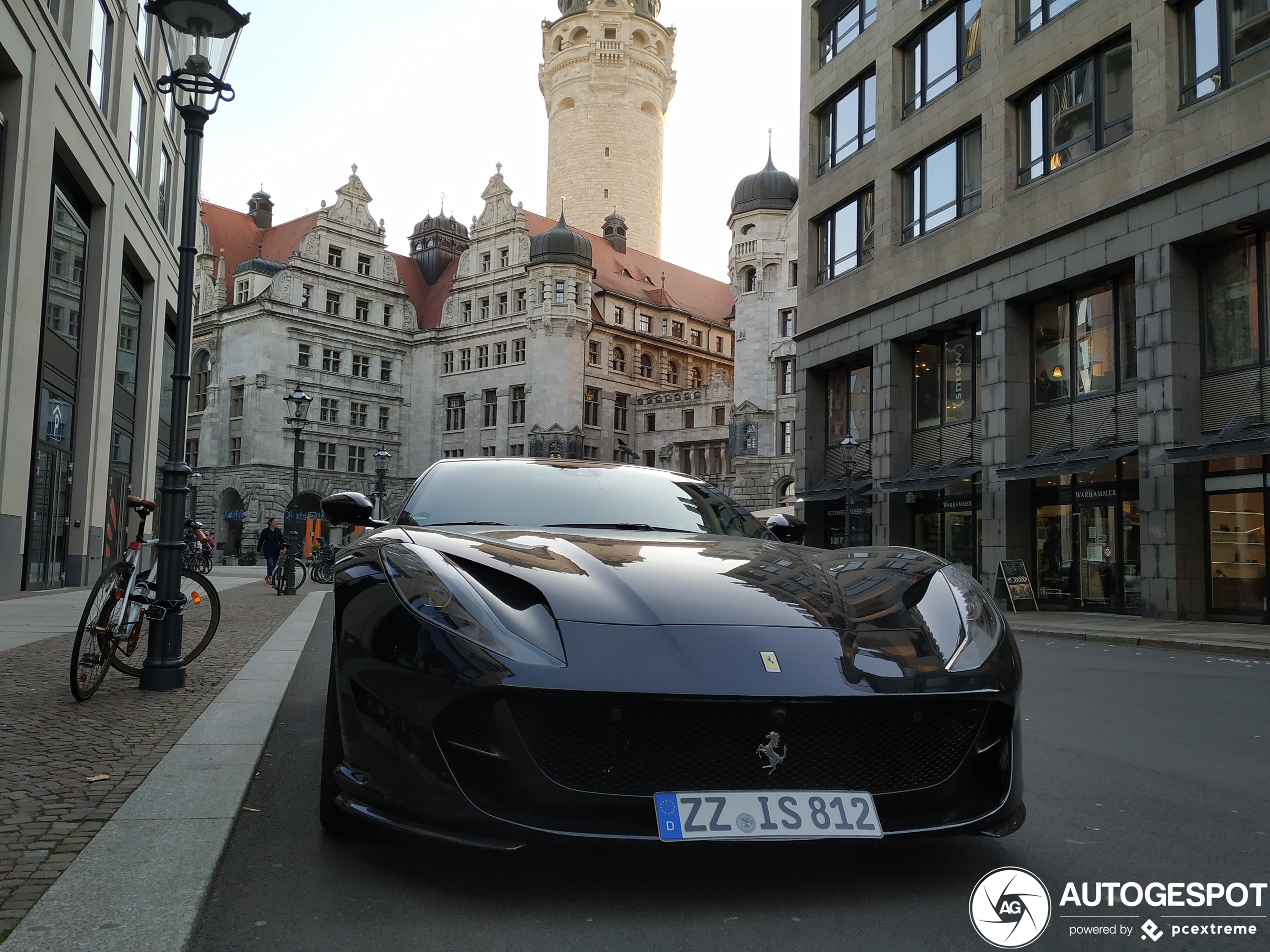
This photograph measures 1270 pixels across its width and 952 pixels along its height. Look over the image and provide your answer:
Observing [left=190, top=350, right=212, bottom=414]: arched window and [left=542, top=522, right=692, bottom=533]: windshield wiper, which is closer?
[left=542, top=522, right=692, bottom=533]: windshield wiper

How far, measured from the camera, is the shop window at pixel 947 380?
24.0 meters

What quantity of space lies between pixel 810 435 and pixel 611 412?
38.6m

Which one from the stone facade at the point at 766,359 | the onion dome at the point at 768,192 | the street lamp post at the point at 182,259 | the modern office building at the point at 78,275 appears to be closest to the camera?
the street lamp post at the point at 182,259

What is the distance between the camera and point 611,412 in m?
68.2

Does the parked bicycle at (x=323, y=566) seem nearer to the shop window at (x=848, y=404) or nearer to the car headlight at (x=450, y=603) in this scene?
the shop window at (x=848, y=404)

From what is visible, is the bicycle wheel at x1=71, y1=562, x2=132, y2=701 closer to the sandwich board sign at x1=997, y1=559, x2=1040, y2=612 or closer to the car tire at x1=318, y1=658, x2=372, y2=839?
the car tire at x1=318, y1=658, x2=372, y2=839

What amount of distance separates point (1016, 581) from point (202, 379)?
63602mm

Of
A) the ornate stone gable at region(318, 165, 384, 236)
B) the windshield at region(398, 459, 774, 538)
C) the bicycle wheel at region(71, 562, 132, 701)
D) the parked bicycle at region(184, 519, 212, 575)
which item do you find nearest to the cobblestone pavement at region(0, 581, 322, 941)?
the bicycle wheel at region(71, 562, 132, 701)

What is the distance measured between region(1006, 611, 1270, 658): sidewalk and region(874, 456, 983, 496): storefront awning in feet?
15.1

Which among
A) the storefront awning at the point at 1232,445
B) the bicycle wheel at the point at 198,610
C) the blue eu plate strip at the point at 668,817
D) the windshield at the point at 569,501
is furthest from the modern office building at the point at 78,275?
the storefront awning at the point at 1232,445

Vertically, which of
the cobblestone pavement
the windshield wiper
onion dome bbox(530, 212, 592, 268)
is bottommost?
the cobblestone pavement

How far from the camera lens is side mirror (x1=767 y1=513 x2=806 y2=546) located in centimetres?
461

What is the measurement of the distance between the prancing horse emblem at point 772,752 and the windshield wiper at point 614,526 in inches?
65.1

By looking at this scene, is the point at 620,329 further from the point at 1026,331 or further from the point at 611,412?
the point at 1026,331
